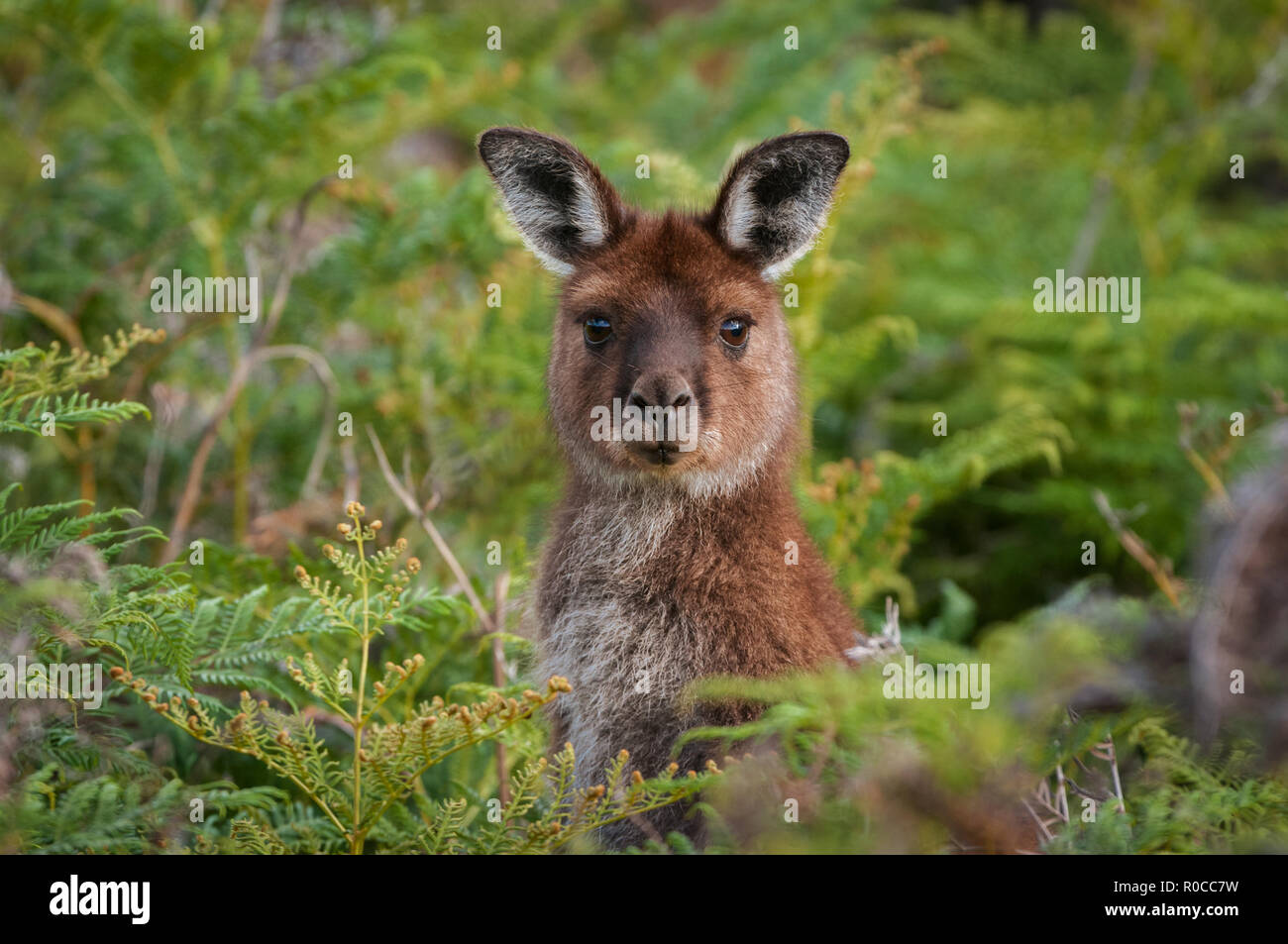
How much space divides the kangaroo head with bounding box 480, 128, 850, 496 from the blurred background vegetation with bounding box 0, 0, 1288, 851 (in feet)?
3.81

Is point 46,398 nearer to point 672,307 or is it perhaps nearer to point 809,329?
point 672,307

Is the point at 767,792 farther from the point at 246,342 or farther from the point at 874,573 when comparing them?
the point at 246,342

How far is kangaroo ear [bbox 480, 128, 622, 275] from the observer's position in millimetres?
5711

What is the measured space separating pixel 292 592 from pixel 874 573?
3.33m

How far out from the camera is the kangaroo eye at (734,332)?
18.8 feet

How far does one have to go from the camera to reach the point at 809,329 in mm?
7969

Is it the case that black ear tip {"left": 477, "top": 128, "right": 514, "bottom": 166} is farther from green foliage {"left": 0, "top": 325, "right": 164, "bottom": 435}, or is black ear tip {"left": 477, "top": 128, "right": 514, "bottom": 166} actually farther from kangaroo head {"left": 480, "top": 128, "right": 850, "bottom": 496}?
green foliage {"left": 0, "top": 325, "right": 164, "bottom": 435}

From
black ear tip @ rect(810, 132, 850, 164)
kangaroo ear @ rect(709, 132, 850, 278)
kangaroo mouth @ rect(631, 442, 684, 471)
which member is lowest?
kangaroo mouth @ rect(631, 442, 684, 471)

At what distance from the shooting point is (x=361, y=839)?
178 inches

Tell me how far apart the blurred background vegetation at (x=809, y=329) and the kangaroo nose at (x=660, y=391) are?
138 centimetres

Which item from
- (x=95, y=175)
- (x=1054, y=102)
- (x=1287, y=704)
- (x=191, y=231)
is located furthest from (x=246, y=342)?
(x=1054, y=102)

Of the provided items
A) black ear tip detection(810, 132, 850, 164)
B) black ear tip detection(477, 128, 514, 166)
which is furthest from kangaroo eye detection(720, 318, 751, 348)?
black ear tip detection(477, 128, 514, 166)

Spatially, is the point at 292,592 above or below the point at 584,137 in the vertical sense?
below
